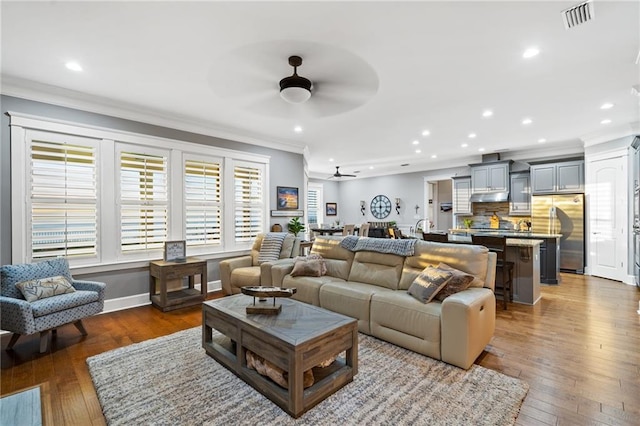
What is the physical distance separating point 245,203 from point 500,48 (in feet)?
14.6

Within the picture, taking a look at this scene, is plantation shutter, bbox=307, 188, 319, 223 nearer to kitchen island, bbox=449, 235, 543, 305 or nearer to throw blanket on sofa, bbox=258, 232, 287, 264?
throw blanket on sofa, bbox=258, 232, 287, 264

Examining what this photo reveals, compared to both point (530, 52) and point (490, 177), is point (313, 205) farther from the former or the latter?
point (530, 52)

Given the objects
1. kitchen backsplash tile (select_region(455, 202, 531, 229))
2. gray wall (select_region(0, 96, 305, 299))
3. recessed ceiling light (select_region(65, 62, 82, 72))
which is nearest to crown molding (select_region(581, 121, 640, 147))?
kitchen backsplash tile (select_region(455, 202, 531, 229))

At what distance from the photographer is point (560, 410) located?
2.00m

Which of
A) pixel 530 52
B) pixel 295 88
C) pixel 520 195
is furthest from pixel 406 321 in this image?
pixel 520 195

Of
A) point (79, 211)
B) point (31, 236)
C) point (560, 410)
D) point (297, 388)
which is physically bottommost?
point (560, 410)

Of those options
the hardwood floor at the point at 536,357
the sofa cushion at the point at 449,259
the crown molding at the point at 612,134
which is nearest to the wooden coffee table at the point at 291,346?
the hardwood floor at the point at 536,357

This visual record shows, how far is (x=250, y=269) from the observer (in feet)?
15.4

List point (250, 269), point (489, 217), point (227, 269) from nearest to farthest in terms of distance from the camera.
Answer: point (250, 269)
point (227, 269)
point (489, 217)

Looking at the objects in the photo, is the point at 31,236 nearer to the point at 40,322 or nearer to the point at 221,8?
the point at 40,322

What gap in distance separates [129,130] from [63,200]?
1.26 metres

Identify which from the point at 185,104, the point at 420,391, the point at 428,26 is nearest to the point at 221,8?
the point at 428,26

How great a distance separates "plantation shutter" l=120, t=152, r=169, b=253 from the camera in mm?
4219

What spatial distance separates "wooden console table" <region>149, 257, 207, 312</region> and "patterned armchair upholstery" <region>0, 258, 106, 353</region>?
831mm
